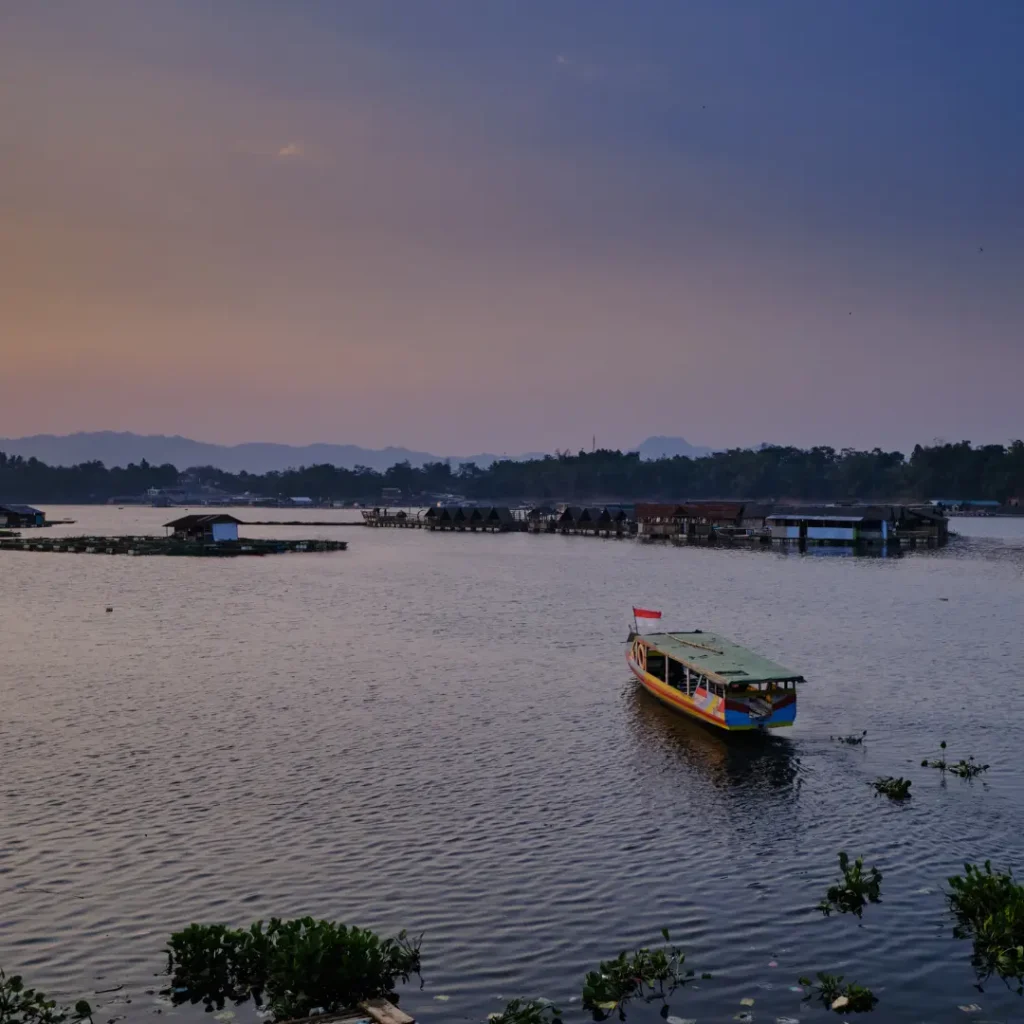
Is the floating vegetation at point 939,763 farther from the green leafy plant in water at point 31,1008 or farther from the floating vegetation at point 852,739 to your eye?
the green leafy plant in water at point 31,1008

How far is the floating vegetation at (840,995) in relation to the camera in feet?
52.4

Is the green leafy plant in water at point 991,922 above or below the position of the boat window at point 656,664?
below

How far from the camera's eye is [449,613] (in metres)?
69.4

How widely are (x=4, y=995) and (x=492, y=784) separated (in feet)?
49.2

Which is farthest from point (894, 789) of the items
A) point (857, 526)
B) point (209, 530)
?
point (857, 526)

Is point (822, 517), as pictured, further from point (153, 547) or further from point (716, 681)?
point (716, 681)

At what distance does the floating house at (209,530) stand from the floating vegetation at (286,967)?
123 metres

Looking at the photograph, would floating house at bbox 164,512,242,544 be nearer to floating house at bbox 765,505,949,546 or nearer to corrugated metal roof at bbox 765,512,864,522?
floating house at bbox 765,505,949,546

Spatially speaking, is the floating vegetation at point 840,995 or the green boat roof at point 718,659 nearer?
the floating vegetation at point 840,995

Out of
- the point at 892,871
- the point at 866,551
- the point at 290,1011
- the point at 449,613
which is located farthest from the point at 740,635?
the point at 866,551

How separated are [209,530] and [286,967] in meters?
127

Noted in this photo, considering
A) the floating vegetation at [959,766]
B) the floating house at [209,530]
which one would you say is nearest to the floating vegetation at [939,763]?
the floating vegetation at [959,766]

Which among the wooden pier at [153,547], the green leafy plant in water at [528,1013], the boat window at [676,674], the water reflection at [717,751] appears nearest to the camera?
the green leafy plant in water at [528,1013]

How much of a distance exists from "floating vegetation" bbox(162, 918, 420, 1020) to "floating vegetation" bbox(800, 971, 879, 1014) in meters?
6.56
